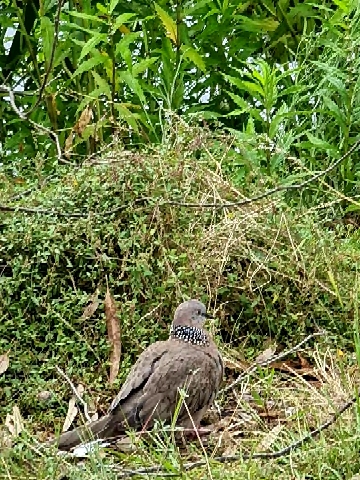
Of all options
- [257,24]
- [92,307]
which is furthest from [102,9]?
[92,307]

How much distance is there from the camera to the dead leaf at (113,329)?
192 inches

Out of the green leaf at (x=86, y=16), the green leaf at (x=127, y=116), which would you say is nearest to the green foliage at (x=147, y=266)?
the green leaf at (x=127, y=116)

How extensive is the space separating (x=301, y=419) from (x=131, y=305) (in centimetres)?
111

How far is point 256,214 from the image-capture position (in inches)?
210

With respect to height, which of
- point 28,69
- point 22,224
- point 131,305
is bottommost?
point 131,305

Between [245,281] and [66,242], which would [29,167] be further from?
[245,281]

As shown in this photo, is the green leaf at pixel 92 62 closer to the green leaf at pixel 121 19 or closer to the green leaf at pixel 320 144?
the green leaf at pixel 121 19

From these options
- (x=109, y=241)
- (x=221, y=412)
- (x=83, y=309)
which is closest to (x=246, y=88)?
(x=109, y=241)

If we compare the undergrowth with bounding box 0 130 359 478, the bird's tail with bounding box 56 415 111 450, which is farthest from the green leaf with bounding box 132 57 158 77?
the bird's tail with bounding box 56 415 111 450

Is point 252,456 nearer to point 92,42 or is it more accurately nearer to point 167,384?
point 167,384

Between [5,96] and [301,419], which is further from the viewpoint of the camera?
[5,96]

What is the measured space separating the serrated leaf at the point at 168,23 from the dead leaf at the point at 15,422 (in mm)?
2533

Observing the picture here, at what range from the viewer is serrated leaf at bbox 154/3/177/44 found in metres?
6.15

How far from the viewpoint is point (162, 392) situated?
428 cm
